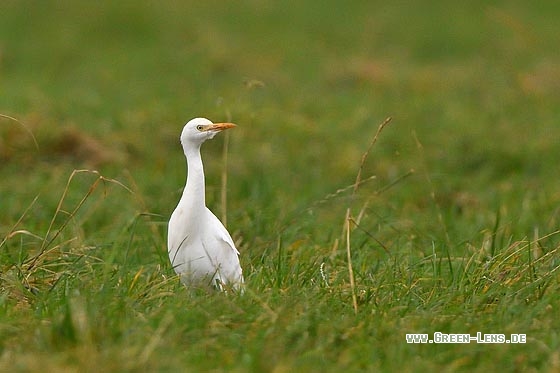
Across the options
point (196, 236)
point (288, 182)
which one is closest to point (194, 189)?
point (196, 236)

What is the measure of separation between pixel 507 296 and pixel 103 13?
11702mm

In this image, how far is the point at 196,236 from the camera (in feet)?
14.2

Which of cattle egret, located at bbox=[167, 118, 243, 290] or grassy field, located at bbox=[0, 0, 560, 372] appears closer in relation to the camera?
grassy field, located at bbox=[0, 0, 560, 372]

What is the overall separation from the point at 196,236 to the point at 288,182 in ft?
11.5

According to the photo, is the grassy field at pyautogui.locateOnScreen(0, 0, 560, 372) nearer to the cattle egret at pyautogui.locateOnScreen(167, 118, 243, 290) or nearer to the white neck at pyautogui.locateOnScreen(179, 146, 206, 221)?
the cattle egret at pyautogui.locateOnScreen(167, 118, 243, 290)

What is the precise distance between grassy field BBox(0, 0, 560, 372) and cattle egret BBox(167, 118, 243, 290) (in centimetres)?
15

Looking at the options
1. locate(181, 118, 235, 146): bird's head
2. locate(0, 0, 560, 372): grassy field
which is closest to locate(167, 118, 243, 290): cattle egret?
locate(181, 118, 235, 146): bird's head

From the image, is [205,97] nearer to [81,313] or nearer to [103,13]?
[103,13]

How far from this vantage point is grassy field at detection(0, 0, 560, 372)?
3.56 metres

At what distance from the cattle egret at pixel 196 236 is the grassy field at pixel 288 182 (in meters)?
0.15

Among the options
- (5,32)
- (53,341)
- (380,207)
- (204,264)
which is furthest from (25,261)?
(5,32)

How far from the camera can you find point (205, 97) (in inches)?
399

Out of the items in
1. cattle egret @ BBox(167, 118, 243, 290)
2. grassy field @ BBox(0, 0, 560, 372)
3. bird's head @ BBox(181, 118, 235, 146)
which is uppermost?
bird's head @ BBox(181, 118, 235, 146)

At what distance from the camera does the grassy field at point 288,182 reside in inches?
140
